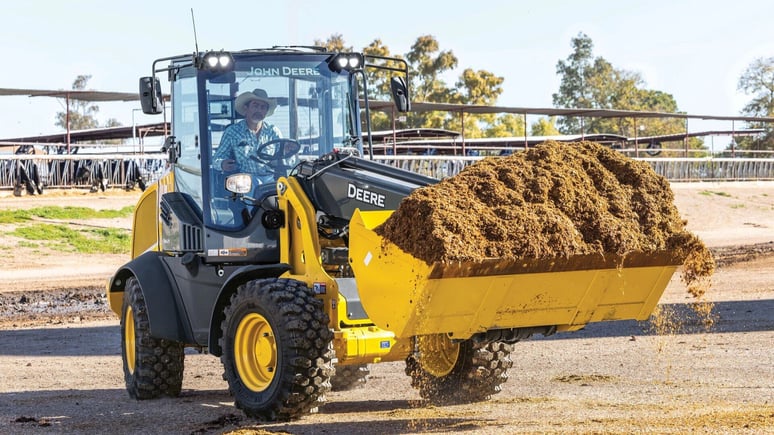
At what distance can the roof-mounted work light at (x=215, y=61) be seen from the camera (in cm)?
971

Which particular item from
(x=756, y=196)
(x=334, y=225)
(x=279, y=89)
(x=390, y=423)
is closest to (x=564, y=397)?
(x=390, y=423)

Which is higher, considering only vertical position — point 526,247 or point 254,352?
point 526,247

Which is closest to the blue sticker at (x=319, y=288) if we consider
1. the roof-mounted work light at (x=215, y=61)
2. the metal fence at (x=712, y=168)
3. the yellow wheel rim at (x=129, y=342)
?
the roof-mounted work light at (x=215, y=61)

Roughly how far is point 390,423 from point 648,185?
2.60 metres

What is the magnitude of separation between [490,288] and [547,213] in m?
0.63

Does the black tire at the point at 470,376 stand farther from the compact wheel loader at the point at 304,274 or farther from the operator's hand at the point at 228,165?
the operator's hand at the point at 228,165

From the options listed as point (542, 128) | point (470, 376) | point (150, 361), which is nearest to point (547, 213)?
point (470, 376)

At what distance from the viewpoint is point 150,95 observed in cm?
991

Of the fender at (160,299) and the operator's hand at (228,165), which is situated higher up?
the operator's hand at (228,165)

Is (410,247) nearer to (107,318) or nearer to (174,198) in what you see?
(174,198)

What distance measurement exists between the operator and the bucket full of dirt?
1.89 meters

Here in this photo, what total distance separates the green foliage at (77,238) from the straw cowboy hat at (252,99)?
1767cm

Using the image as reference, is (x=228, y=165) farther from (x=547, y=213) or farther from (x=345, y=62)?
(x=547, y=213)

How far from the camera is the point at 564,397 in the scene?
32.5 feet
